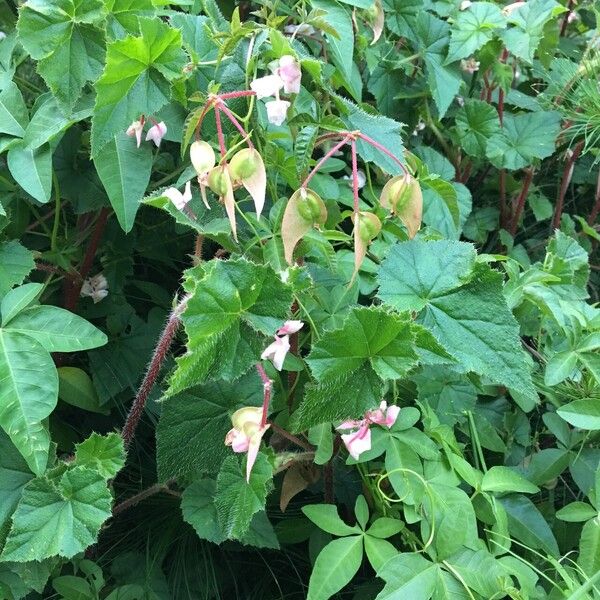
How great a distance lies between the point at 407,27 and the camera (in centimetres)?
129

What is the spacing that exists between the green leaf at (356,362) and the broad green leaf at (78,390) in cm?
45

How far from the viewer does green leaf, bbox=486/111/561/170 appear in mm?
1331

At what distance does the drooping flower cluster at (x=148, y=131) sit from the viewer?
2.76 ft

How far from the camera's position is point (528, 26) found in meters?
1.27

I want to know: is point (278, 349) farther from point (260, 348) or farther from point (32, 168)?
point (32, 168)

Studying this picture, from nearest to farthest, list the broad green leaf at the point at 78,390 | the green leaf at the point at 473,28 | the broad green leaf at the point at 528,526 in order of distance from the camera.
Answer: the broad green leaf at the point at 528,526, the broad green leaf at the point at 78,390, the green leaf at the point at 473,28

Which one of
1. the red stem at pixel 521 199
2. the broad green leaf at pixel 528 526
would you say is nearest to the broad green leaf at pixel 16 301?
the broad green leaf at pixel 528 526

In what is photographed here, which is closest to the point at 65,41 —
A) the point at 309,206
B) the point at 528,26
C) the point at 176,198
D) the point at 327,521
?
the point at 176,198

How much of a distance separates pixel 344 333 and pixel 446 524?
0.23m

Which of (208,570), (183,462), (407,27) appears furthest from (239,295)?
(407,27)

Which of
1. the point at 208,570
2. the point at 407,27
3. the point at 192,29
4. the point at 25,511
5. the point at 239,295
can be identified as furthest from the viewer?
the point at 407,27

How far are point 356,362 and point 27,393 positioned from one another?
0.34 meters

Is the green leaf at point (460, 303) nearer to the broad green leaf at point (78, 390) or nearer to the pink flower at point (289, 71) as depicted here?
the pink flower at point (289, 71)

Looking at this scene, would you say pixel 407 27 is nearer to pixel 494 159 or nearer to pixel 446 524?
pixel 494 159
